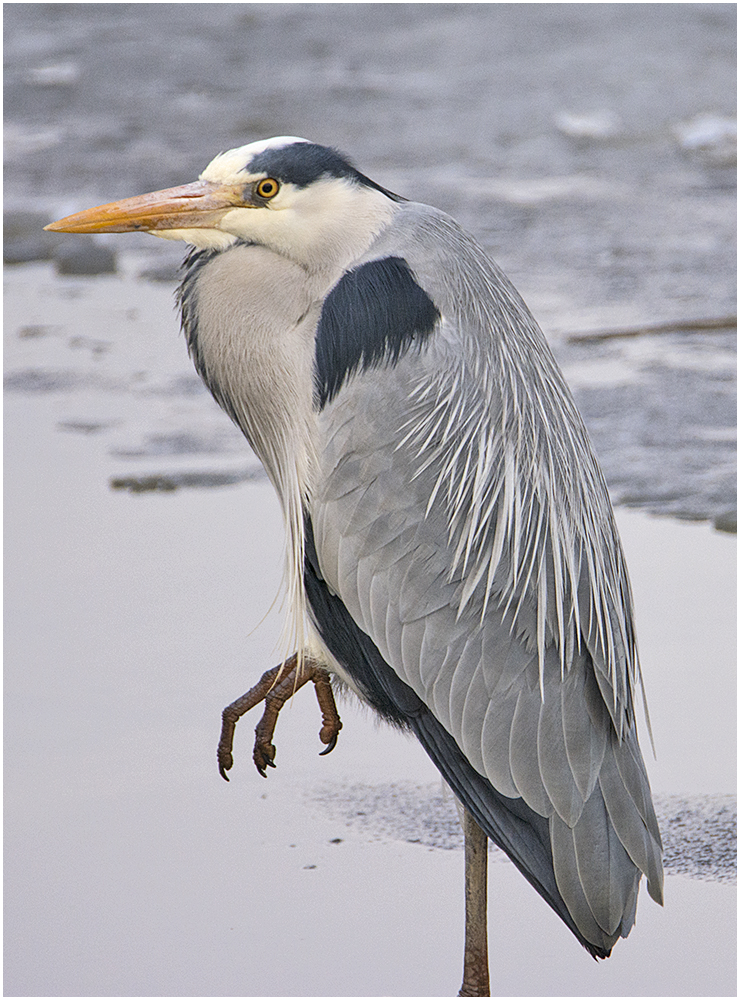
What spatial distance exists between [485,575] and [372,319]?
1.56 feet

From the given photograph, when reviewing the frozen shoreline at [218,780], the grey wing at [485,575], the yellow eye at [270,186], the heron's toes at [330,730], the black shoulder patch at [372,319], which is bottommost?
the frozen shoreline at [218,780]

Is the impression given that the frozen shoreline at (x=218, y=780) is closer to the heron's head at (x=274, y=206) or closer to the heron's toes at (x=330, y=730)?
the heron's toes at (x=330, y=730)

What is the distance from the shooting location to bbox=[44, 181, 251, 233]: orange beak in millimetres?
2562

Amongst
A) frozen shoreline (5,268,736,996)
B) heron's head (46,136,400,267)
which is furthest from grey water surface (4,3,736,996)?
heron's head (46,136,400,267)

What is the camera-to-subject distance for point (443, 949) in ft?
9.18

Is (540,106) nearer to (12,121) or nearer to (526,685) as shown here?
(12,121)

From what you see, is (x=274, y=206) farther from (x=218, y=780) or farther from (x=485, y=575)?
(x=218, y=780)

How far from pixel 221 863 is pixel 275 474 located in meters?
0.82

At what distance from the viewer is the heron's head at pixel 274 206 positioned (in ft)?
8.34

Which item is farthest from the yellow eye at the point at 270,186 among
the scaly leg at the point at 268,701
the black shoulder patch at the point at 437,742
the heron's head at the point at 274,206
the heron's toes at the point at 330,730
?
the heron's toes at the point at 330,730

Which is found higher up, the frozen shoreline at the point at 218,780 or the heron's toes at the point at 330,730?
the heron's toes at the point at 330,730

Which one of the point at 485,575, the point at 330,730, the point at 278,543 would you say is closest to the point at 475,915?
the point at 330,730

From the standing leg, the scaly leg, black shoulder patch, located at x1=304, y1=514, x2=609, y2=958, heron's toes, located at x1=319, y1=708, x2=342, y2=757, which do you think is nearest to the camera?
black shoulder patch, located at x1=304, y1=514, x2=609, y2=958

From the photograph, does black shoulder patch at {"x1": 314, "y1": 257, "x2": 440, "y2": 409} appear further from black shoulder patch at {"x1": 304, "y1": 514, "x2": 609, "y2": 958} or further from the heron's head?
black shoulder patch at {"x1": 304, "y1": 514, "x2": 609, "y2": 958}
